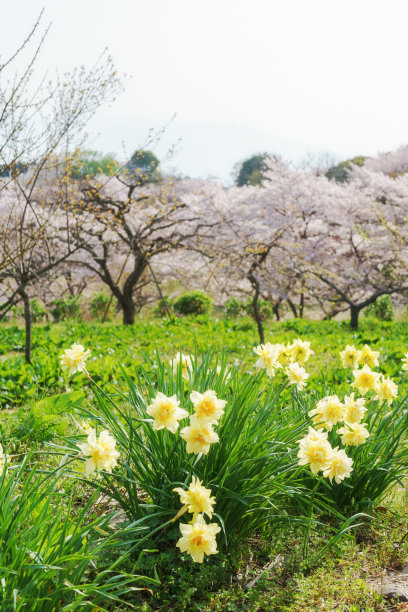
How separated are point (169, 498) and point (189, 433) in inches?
19.9

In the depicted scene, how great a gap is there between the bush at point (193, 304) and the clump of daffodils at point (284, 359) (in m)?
9.36

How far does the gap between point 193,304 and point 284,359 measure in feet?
31.1

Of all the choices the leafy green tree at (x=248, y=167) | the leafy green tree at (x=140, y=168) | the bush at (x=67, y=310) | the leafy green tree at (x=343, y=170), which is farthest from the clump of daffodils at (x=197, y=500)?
the leafy green tree at (x=248, y=167)

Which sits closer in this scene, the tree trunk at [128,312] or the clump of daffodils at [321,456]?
the clump of daffodils at [321,456]

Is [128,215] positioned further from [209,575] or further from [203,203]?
[209,575]

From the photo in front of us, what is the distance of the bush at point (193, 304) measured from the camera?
1221cm

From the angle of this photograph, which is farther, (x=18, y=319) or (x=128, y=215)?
(x=18, y=319)

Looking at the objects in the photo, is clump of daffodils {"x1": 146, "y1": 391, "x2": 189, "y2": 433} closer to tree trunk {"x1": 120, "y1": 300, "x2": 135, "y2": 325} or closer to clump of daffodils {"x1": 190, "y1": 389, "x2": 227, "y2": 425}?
clump of daffodils {"x1": 190, "y1": 389, "x2": 227, "y2": 425}

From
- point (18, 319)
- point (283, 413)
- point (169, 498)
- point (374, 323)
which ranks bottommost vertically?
point (18, 319)

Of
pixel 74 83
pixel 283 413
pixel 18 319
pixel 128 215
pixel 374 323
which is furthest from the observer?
pixel 18 319

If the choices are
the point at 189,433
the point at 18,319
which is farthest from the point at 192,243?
the point at 189,433

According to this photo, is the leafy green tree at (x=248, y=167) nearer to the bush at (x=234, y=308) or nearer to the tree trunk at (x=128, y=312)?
the bush at (x=234, y=308)

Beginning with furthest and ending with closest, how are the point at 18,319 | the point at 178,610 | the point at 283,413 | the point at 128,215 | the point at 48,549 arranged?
the point at 18,319 < the point at 128,215 < the point at 283,413 < the point at 178,610 < the point at 48,549

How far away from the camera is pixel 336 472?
191cm
